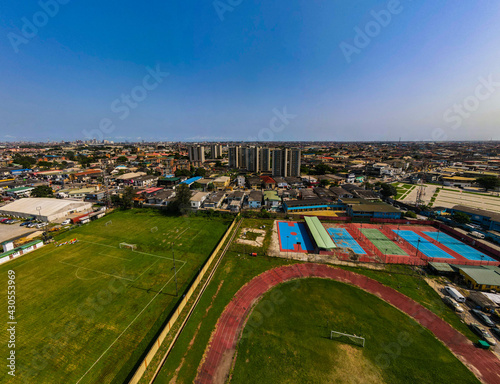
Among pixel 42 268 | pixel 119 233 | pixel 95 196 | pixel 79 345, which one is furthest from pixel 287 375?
pixel 95 196

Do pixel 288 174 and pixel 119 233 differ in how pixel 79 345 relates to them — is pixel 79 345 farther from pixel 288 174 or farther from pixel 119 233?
pixel 288 174

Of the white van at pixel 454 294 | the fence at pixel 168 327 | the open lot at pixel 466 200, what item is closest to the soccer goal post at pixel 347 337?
the white van at pixel 454 294

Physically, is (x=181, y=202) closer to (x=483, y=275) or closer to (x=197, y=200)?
(x=197, y=200)

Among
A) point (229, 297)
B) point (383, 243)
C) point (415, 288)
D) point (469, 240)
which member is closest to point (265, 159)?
point (383, 243)

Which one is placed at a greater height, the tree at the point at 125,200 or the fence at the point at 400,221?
the tree at the point at 125,200

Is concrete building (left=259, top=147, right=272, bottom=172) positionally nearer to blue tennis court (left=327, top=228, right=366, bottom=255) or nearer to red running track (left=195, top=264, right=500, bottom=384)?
blue tennis court (left=327, top=228, right=366, bottom=255)

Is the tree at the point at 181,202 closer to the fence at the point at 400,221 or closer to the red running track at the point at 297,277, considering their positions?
the red running track at the point at 297,277
